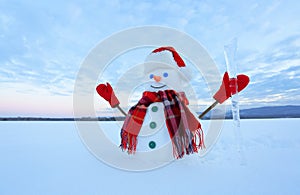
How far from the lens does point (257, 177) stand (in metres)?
0.49

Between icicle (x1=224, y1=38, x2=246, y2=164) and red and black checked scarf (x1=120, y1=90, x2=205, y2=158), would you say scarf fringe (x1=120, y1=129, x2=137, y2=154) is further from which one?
icicle (x1=224, y1=38, x2=246, y2=164)

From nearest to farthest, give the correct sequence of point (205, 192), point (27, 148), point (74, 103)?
1. point (205, 192)
2. point (27, 148)
3. point (74, 103)

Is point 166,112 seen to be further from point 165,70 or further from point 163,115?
point 165,70

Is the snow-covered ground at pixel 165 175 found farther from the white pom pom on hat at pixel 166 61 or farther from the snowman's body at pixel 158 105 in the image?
the white pom pom on hat at pixel 166 61

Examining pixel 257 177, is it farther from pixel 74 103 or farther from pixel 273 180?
pixel 74 103

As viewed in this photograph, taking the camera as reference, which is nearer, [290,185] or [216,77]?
[290,185]

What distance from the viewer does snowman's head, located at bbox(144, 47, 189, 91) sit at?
792mm

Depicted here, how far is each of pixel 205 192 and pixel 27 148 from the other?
36.4 inches

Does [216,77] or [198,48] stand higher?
[198,48]

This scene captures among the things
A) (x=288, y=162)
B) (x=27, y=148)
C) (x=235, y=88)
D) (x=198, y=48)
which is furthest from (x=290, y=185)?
(x=27, y=148)

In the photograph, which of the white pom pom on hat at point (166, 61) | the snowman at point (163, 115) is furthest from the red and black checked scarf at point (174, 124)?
the white pom pom on hat at point (166, 61)

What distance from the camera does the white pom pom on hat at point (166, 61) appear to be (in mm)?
802

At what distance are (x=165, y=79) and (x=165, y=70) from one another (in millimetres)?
45

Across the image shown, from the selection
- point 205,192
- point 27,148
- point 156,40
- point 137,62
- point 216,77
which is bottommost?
point 205,192
